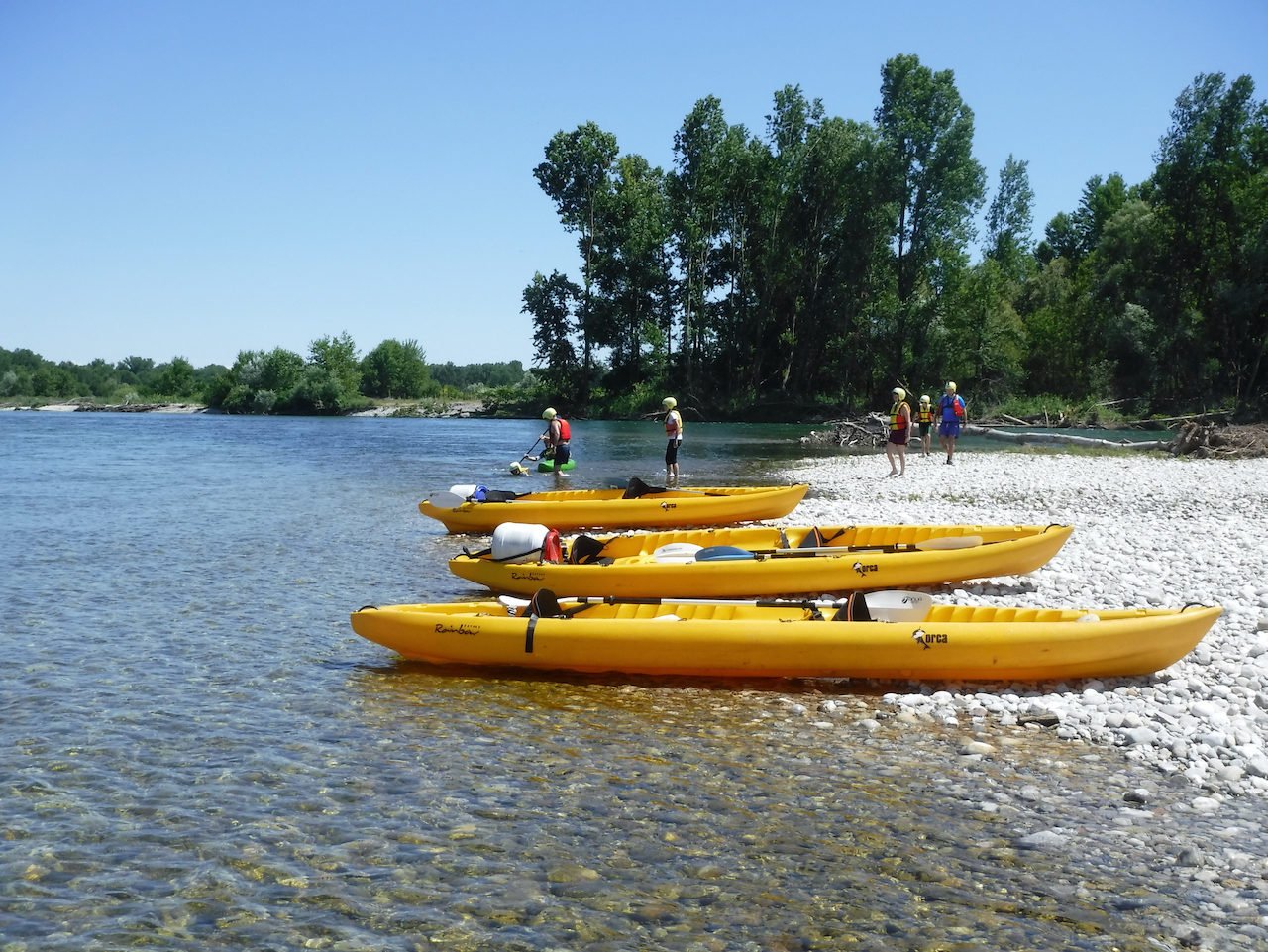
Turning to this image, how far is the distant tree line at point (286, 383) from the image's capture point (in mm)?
79000

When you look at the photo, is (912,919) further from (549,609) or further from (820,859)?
(549,609)

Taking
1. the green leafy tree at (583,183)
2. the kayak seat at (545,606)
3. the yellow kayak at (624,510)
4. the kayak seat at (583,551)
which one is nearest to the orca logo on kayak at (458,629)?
the kayak seat at (545,606)

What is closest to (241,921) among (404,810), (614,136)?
(404,810)

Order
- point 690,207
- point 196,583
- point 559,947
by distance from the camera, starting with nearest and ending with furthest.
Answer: point 559,947 → point 196,583 → point 690,207

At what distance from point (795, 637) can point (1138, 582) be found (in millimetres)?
4193

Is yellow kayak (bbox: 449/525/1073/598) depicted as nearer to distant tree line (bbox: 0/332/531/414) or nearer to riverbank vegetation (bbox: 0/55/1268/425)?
riverbank vegetation (bbox: 0/55/1268/425)

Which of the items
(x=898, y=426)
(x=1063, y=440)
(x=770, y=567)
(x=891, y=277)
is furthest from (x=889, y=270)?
(x=770, y=567)

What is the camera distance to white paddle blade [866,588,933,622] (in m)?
7.74

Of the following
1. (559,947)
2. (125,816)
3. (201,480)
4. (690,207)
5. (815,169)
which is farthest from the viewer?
(690,207)

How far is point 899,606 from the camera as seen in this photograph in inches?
307

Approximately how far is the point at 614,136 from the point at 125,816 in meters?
61.7

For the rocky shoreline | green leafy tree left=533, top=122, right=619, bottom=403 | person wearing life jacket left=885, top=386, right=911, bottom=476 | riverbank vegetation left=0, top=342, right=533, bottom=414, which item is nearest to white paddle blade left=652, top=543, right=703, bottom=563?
person wearing life jacket left=885, top=386, right=911, bottom=476

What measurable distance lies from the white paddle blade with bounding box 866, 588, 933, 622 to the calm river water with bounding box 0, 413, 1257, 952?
73 cm

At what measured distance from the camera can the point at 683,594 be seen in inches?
A: 385
